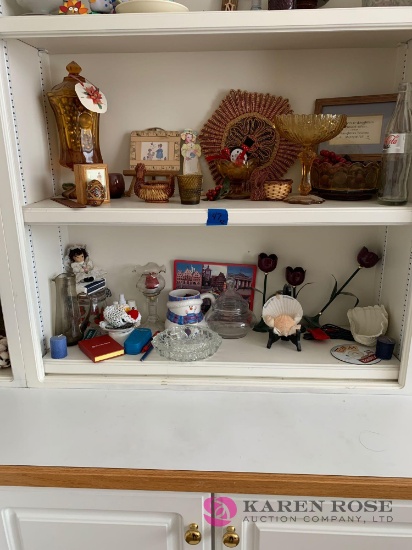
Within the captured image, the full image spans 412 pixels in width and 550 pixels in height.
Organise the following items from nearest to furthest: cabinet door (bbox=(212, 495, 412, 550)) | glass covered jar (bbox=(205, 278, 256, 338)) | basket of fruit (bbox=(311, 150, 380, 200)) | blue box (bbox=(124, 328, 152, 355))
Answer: cabinet door (bbox=(212, 495, 412, 550))
basket of fruit (bbox=(311, 150, 380, 200))
blue box (bbox=(124, 328, 152, 355))
glass covered jar (bbox=(205, 278, 256, 338))

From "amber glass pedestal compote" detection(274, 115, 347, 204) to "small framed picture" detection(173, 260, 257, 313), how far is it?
1.03 ft

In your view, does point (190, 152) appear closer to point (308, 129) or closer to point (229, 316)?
point (308, 129)

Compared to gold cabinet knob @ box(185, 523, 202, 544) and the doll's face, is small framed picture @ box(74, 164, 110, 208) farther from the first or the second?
gold cabinet knob @ box(185, 523, 202, 544)

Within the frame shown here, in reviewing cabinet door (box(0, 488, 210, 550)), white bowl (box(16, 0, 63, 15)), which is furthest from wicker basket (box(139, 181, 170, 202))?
cabinet door (box(0, 488, 210, 550))

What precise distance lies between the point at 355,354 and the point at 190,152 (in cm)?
73

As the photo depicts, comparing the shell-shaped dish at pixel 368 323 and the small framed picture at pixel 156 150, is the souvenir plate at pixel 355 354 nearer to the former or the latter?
the shell-shaped dish at pixel 368 323

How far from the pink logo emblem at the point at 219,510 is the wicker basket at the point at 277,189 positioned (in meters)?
0.71

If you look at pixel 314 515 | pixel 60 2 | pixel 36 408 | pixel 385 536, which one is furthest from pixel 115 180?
pixel 385 536

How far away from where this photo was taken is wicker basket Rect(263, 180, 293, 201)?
109cm

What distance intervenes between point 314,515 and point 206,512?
0.22m

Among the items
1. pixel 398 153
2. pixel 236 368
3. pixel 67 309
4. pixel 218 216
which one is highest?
pixel 398 153

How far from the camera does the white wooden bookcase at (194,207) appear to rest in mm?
935

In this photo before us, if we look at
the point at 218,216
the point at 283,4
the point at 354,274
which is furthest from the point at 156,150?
the point at 354,274

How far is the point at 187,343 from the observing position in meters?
1.19
